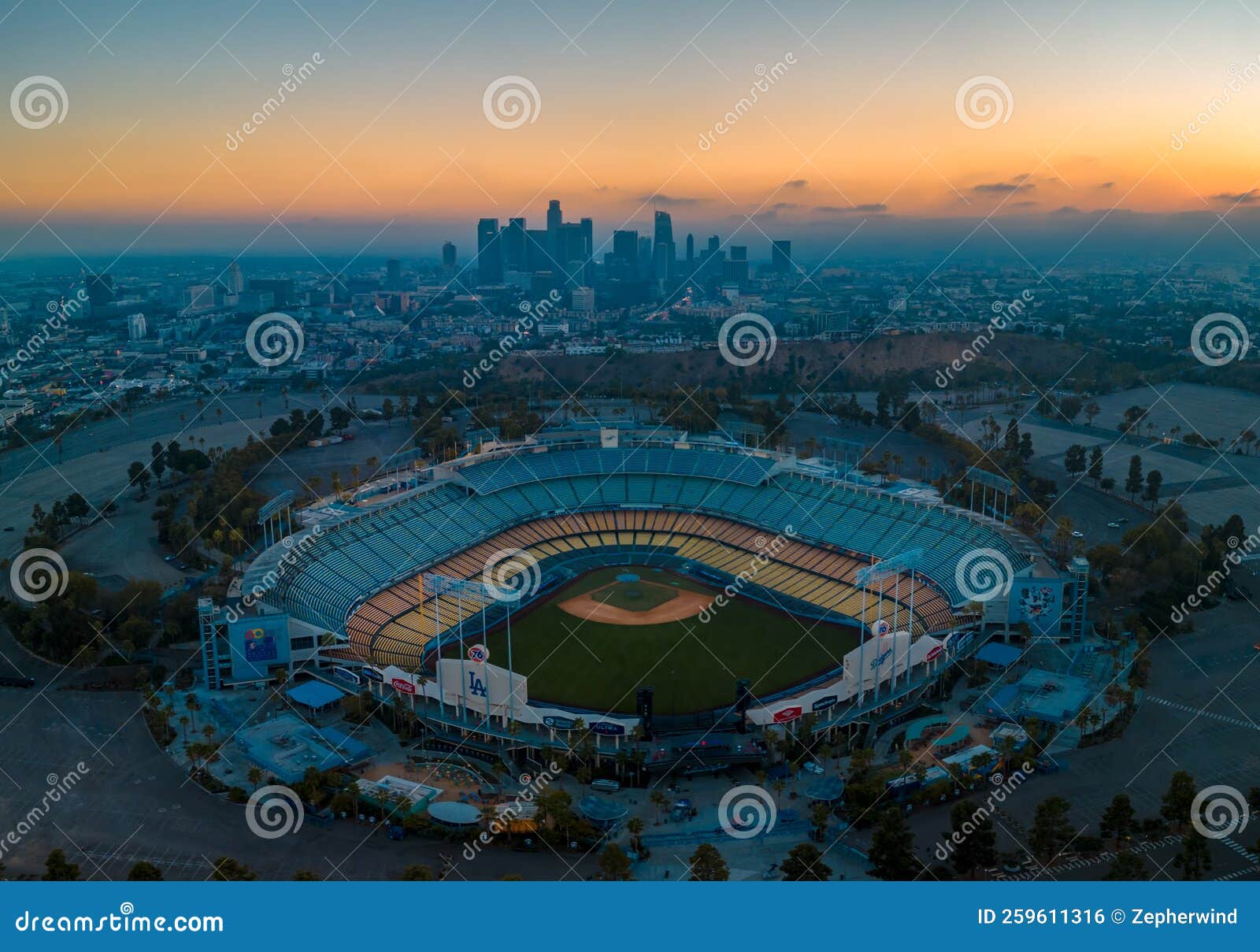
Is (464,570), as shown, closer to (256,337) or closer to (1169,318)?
(256,337)

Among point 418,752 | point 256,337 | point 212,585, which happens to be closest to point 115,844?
point 418,752

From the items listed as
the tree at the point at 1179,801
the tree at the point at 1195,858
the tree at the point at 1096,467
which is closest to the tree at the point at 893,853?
the tree at the point at 1195,858

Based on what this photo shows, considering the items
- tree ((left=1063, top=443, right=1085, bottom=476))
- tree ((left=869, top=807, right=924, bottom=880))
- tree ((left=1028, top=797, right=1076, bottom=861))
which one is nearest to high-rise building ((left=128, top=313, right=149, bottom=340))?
tree ((left=1063, top=443, right=1085, bottom=476))

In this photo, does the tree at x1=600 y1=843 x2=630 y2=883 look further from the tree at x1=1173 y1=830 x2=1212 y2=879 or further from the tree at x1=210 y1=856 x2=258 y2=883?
the tree at x1=1173 y1=830 x2=1212 y2=879

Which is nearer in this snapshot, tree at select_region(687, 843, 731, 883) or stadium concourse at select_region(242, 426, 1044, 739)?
tree at select_region(687, 843, 731, 883)

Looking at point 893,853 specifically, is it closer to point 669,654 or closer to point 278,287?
point 669,654

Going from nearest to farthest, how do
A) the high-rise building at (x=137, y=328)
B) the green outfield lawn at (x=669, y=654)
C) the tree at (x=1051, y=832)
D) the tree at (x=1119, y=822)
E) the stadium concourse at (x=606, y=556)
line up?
the tree at (x=1051, y=832) < the tree at (x=1119, y=822) < the stadium concourse at (x=606, y=556) < the green outfield lawn at (x=669, y=654) < the high-rise building at (x=137, y=328)

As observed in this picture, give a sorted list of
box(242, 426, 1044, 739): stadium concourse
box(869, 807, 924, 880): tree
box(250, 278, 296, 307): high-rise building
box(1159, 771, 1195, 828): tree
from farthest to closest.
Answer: box(250, 278, 296, 307): high-rise building → box(242, 426, 1044, 739): stadium concourse → box(1159, 771, 1195, 828): tree → box(869, 807, 924, 880): tree

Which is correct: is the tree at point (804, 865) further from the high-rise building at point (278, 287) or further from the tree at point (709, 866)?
the high-rise building at point (278, 287)
